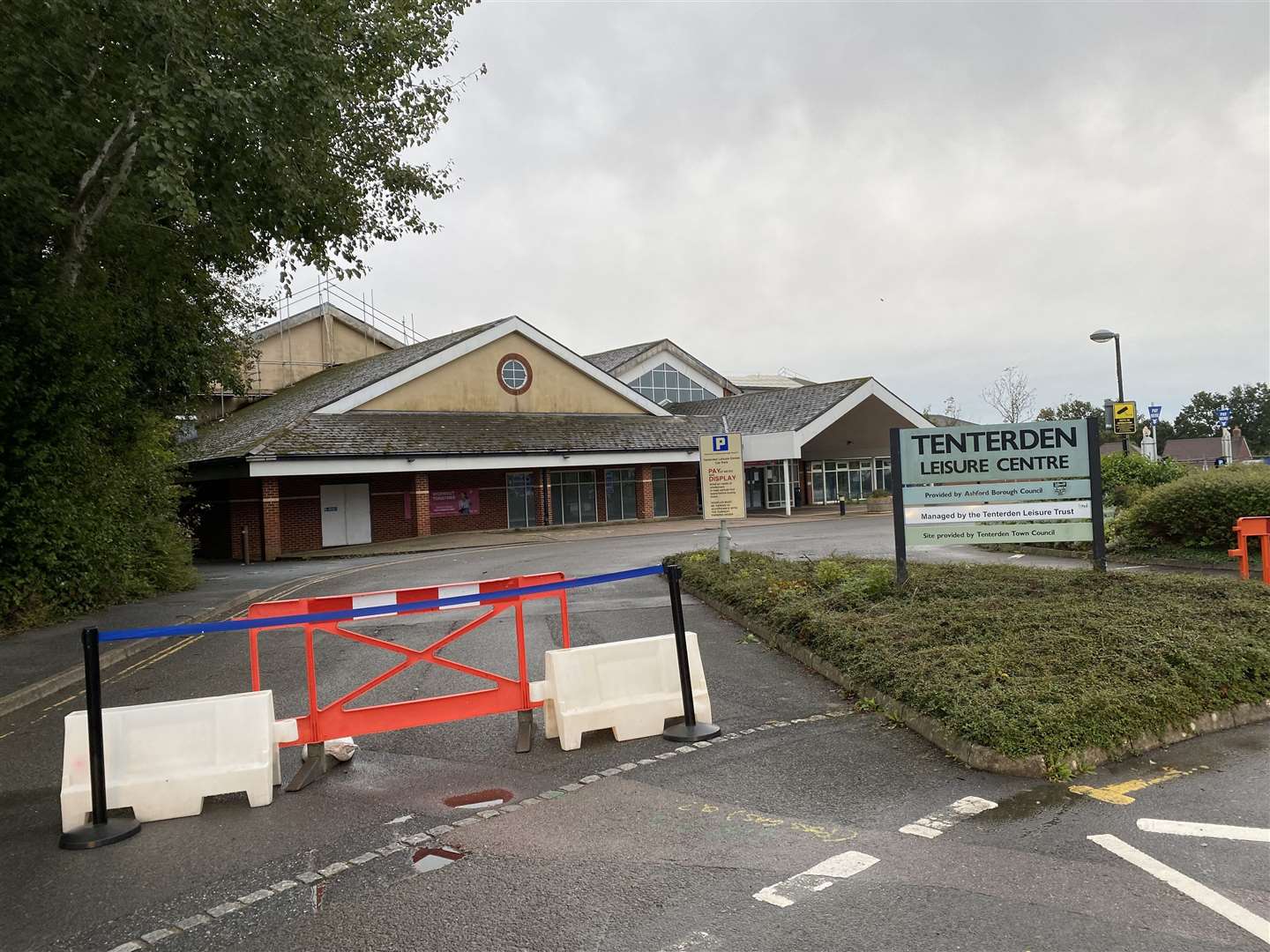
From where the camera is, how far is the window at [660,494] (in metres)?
38.0

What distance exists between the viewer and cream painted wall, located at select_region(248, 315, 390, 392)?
4441 cm

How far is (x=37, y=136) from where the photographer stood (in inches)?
385

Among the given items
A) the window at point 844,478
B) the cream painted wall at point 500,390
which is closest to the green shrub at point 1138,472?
the cream painted wall at point 500,390

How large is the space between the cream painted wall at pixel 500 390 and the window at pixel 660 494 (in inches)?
116

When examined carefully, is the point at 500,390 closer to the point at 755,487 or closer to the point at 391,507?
the point at 391,507

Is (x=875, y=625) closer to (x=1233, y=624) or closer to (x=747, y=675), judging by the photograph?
(x=747, y=675)

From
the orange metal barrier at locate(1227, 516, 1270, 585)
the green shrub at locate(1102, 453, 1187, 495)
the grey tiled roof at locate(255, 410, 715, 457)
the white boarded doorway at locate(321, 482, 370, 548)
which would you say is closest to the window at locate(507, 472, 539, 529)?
the grey tiled roof at locate(255, 410, 715, 457)

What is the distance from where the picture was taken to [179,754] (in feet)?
17.2

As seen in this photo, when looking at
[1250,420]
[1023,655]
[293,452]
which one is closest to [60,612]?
[1023,655]

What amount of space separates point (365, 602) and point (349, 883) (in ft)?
7.33

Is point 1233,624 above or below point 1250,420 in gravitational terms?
below

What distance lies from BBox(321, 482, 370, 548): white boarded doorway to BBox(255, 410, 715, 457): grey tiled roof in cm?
217

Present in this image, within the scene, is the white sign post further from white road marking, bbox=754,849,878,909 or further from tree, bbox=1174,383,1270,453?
tree, bbox=1174,383,1270,453

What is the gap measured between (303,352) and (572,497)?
1937cm
